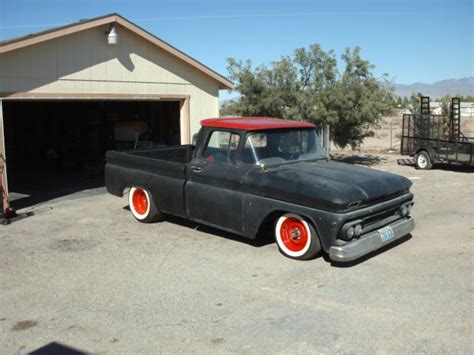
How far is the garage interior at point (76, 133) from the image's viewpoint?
1577 centimetres

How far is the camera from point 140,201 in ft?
28.7

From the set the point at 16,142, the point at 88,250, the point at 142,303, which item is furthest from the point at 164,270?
the point at 16,142

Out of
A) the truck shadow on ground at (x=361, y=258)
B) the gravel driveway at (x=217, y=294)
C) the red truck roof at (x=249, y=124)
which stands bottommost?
the gravel driveway at (x=217, y=294)

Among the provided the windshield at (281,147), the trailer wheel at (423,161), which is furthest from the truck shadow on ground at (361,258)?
the trailer wheel at (423,161)

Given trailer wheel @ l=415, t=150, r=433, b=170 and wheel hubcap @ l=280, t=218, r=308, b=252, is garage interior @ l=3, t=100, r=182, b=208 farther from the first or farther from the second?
wheel hubcap @ l=280, t=218, r=308, b=252

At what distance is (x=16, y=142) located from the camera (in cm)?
1897

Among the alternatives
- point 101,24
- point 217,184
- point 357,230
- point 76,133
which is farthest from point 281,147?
point 76,133

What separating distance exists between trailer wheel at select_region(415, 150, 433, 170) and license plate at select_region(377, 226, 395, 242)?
35.8 ft

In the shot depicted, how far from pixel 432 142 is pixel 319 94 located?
409 centimetres

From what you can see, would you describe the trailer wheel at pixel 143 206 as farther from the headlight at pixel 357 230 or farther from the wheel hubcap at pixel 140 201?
the headlight at pixel 357 230

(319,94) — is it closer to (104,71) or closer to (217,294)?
(104,71)

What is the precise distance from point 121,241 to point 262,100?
33.6 feet

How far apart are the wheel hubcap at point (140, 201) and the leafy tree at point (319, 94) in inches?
340

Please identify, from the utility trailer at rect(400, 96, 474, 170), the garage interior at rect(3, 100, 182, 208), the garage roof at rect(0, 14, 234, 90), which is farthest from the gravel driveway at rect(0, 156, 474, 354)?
the utility trailer at rect(400, 96, 474, 170)
